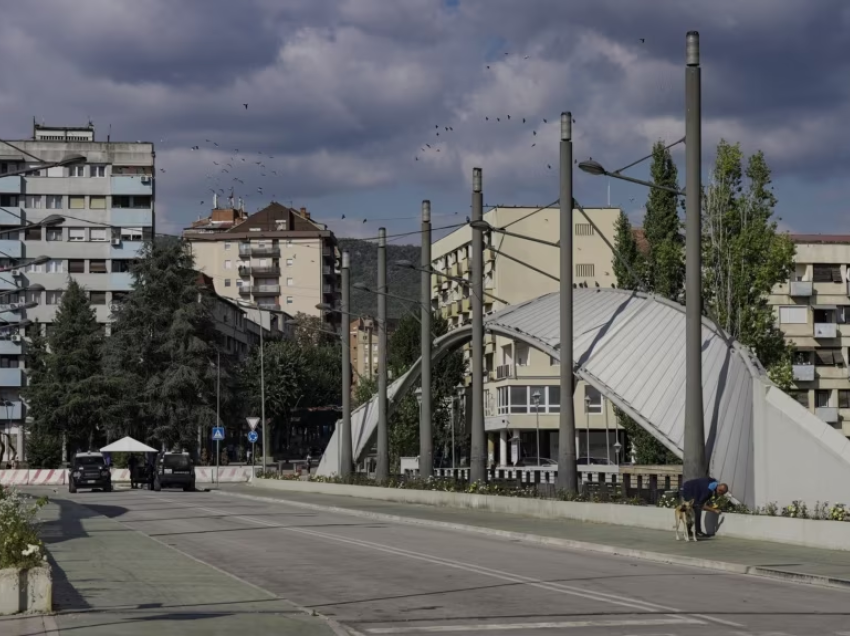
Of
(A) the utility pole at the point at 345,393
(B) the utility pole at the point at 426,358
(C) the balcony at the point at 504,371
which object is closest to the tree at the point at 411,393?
(C) the balcony at the point at 504,371

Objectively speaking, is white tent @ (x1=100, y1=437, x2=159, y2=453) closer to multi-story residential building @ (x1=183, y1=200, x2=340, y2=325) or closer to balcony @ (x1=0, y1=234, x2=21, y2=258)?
balcony @ (x1=0, y1=234, x2=21, y2=258)

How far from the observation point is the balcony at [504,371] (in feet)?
325

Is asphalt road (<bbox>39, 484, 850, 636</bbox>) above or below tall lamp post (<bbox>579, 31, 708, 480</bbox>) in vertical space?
below

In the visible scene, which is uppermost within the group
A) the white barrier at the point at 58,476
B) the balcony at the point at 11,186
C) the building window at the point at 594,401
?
the balcony at the point at 11,186

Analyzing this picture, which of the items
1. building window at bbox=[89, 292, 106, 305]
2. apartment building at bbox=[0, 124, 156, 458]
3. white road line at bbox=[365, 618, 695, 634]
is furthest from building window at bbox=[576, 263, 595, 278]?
white road line at bbox=[365, 618, 695, 634]

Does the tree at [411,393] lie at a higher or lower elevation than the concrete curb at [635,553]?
higher

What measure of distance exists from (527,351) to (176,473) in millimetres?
41145

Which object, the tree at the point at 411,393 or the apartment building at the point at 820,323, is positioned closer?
the tree at the point at 411,393

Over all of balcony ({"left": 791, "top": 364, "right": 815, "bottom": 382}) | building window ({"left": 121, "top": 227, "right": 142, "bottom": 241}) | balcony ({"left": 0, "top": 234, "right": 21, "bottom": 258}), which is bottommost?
balcony ({"left": 791, "top": 364, "right": 815, "bottom": 382})

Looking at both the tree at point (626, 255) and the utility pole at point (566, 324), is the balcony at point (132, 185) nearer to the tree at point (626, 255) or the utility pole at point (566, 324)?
the tree at point (626, 255)

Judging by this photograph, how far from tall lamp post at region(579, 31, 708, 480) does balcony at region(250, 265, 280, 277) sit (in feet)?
475

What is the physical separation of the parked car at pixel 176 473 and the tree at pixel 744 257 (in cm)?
2512

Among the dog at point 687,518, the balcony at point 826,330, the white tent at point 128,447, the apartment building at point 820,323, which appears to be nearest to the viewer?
the dog at point 687,518

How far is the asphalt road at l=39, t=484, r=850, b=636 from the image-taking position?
13.2 metres
